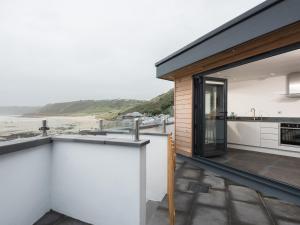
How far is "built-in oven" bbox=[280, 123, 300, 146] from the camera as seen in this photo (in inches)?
175

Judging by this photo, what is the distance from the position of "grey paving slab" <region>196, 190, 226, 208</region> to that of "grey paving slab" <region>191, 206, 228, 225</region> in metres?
0.13

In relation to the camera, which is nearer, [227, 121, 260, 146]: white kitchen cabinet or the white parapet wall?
the white parapet wall

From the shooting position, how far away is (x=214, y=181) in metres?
3.11

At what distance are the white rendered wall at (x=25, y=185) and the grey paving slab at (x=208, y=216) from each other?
5.87 feet

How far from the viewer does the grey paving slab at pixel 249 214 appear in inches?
75.9

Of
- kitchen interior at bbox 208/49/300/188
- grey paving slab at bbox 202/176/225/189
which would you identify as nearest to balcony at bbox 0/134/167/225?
grey paving slab at bbox 202/176/225/189

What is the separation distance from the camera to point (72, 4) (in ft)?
20.8

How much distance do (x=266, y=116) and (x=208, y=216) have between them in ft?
16.6

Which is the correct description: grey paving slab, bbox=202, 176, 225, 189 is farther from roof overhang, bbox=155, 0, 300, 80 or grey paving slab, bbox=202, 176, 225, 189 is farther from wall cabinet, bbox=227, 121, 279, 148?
wall cabinet, bbox=227, 121, 279, 148

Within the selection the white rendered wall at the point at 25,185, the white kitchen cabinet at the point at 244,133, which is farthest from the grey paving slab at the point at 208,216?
the white kitchen cabinet at the point at 244,133

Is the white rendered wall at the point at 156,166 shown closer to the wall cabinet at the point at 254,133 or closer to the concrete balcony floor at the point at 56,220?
the concrete balcony floor at the point at 56,220

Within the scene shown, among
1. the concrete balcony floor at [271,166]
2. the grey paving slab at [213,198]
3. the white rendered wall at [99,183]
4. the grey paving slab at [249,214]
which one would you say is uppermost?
the white rendered wall at [99,183]

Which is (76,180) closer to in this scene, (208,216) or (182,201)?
(182,201)

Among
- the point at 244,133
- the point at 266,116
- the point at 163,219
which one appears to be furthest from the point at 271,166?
the point at 163,219
